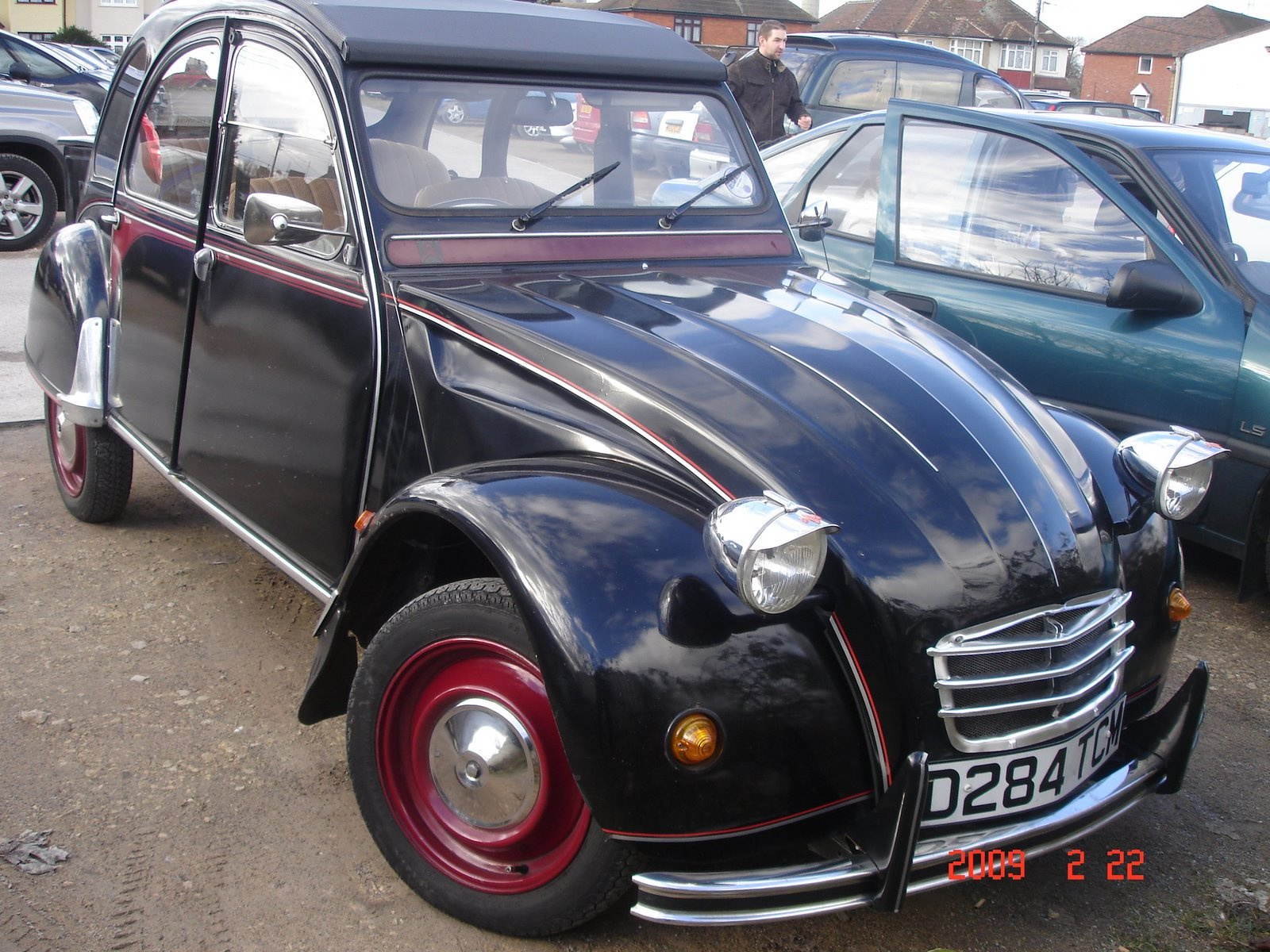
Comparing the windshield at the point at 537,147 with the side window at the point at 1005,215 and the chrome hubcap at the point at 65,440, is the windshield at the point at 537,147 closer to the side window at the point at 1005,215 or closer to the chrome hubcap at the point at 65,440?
the side window at the point at 1005,215

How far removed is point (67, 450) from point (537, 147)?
2.55 meters

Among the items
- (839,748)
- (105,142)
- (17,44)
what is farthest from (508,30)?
(17,44)

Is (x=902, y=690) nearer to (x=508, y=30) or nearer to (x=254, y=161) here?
(x=508, y=30)

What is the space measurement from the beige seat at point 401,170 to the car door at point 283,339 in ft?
0.34

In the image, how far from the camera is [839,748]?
2.17 metres

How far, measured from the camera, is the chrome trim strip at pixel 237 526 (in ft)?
10.7

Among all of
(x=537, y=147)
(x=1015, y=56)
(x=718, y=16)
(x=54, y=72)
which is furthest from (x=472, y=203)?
(x=1015, y=56)

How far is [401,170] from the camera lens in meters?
3.19

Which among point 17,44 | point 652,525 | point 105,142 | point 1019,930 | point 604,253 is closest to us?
point 652,525

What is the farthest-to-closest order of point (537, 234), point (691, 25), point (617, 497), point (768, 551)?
point (691, 25), point (537, 234), point (617, 497), point (768, 551)

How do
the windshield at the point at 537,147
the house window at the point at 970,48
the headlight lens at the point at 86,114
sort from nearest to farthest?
the windshield at the point at 537,147, the headlight lens at the point at 86,114, the house window at the point at 970,48

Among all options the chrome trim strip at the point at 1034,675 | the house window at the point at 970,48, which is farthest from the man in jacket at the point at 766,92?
the house window at the point at 970,48

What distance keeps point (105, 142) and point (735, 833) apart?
12.6 feet

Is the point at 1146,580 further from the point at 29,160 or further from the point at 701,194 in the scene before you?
the point at 29,160
